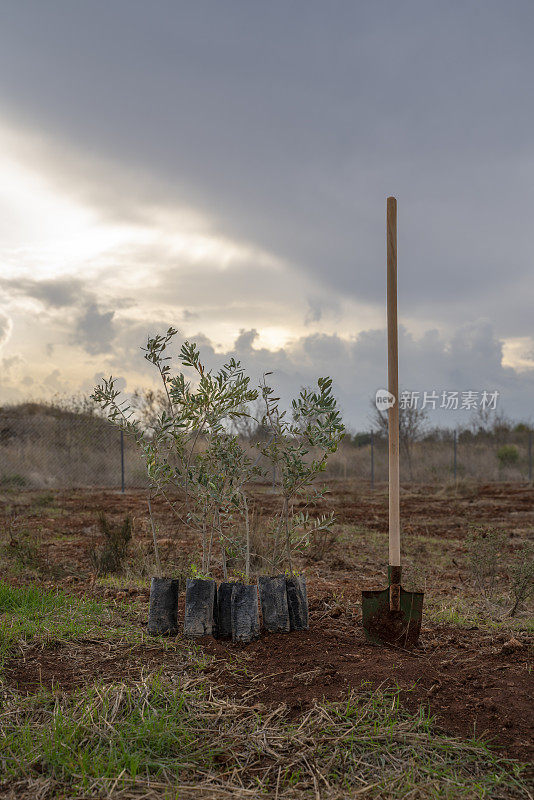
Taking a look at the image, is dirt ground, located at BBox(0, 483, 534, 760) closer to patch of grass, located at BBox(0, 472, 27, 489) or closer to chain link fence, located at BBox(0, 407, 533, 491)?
chain link fence, located at BBox(0, 407, 533, 491)

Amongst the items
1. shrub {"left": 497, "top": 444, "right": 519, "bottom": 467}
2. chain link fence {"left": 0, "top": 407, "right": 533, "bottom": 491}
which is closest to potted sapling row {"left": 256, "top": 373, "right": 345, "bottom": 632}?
chain link fence {"left": 0, "top": 407, "right": 533, "bottom": 491}

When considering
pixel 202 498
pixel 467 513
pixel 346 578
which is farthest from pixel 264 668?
pixel 467 513

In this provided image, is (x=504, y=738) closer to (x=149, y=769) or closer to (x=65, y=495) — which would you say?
(x=149, y=769)

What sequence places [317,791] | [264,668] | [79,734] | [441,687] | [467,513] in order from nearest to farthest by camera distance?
1. [317,791]
2. [79,734]
3. [441,687]
4. [264,668]
5. [467,513]

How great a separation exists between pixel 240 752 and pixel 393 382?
2.04 metres

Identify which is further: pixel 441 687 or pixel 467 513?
pixel 467 513

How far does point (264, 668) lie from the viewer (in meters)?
3.11

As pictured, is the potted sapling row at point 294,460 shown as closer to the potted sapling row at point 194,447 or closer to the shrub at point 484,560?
the potted sapling row at point 194,447

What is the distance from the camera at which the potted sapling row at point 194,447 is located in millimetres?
3617

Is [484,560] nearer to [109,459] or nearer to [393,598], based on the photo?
[393,598]

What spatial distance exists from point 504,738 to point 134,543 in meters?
5.10

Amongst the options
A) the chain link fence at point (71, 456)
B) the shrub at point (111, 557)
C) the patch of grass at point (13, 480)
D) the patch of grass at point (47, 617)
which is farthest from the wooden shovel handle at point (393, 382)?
the chain link fence at point (71, 456)

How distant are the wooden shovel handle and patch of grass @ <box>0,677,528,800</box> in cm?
97

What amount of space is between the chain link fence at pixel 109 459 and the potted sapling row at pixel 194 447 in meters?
11.7
